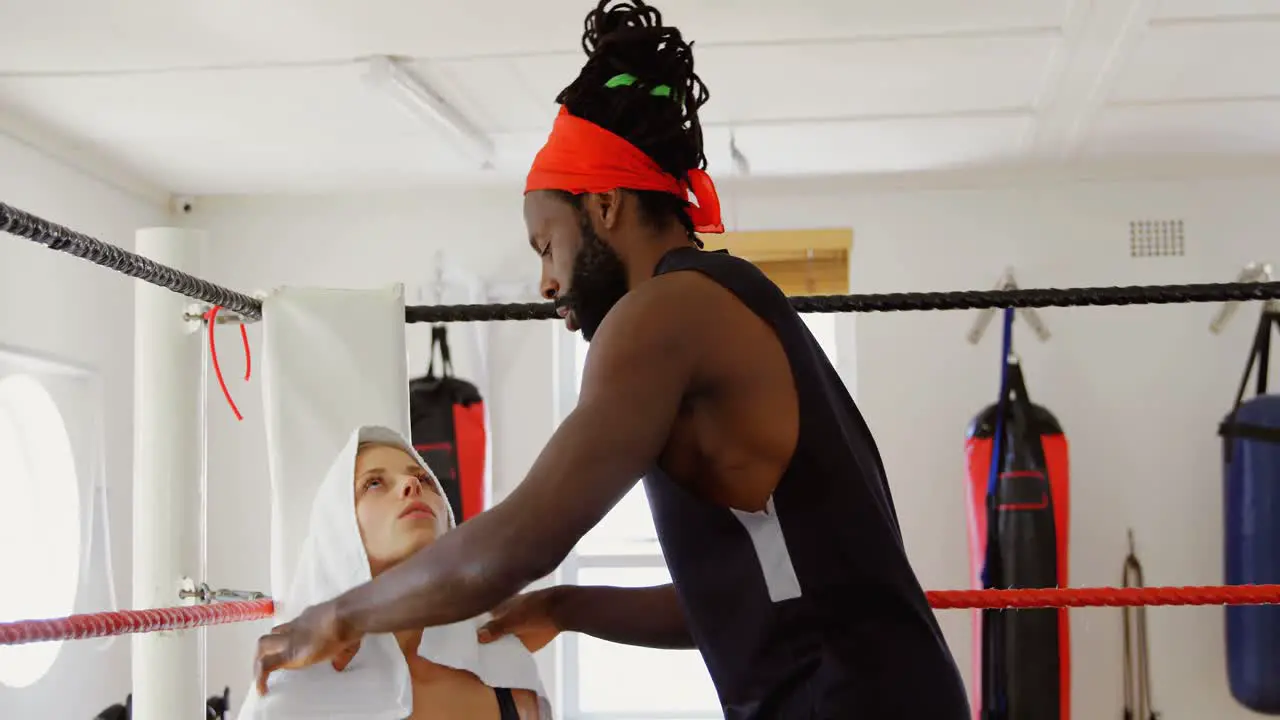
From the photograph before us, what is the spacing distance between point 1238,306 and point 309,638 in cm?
456

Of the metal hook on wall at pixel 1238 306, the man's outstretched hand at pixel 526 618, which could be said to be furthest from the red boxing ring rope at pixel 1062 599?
the metal hook on wall at pixel 1238 306

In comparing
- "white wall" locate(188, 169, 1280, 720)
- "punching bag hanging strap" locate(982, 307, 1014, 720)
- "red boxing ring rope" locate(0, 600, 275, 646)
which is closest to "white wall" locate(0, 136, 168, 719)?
"white wall" locate(188, 169, 1280, 720)

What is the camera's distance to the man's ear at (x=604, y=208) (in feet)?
3.91

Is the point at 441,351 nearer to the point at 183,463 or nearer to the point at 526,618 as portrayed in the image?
the point at 183,463

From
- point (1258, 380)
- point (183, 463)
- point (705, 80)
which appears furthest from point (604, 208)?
point (1258, 380)

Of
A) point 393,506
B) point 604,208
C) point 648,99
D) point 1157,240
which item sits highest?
point 1157,240

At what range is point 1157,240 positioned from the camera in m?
4.91

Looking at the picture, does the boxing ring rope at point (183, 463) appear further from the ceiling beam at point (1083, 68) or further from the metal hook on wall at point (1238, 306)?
the metal hook on wall at point (1238, 306)

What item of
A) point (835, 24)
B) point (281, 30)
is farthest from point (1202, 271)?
point (281, 30)

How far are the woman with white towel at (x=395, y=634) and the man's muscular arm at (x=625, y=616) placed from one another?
0.17ft

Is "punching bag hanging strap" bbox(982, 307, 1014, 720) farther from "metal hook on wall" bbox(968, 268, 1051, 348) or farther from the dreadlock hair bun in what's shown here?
the dreadlock hair bun

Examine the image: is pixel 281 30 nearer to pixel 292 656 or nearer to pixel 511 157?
pixel 511 157

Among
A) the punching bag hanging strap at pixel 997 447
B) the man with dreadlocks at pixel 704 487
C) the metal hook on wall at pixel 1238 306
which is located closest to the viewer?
the man with dreadlocks at pixel 704 487

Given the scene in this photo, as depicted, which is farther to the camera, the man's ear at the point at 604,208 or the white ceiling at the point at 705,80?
the white ceiling at the point at 705,80
